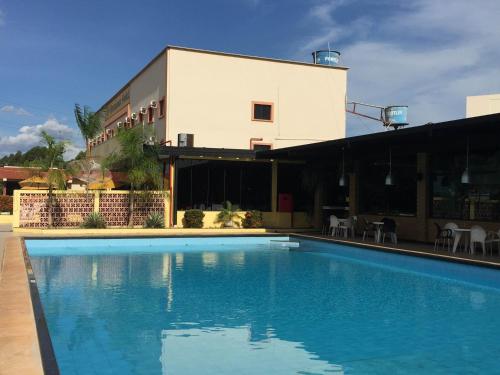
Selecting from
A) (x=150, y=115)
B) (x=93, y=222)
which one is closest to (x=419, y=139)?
(x=93, y=222)

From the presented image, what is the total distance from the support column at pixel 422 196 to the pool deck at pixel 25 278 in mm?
655

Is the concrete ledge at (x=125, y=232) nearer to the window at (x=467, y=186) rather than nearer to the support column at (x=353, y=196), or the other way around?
the support column at (x=353, y=196)

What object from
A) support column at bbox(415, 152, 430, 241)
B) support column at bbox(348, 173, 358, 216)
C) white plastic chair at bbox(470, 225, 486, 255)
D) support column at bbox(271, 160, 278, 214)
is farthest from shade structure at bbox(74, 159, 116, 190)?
white plastic chair at bbox(470, 225, 486, 255)

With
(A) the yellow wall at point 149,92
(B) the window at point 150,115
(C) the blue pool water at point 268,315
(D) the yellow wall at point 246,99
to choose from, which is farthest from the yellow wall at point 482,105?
(B) the window at point 150,115

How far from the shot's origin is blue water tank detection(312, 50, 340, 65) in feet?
94.4

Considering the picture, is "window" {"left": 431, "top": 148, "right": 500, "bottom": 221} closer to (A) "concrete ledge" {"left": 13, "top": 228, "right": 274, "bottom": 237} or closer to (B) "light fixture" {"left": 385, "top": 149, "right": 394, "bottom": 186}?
(B) "light fixture" {"left": 385, "top": 149, "right": 394, "bottom": 186}

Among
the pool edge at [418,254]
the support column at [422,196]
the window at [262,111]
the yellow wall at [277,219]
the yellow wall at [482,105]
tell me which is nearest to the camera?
the pool edge at [418,254]

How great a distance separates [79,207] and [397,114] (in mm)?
25253

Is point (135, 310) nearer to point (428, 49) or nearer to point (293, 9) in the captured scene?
point (293, 9)

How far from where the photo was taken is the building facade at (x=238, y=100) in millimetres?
22875

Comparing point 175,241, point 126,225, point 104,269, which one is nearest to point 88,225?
point 126,225

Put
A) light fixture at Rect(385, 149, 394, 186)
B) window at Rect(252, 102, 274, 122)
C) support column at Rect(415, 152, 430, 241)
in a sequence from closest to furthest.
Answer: light fixture at Rect(385, 149, 394, 186) → support column at Rect(415, 152, 430, 241) → window at Rect(252, 102, 274, 122)

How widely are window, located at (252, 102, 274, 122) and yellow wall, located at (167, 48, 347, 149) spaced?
20 cm

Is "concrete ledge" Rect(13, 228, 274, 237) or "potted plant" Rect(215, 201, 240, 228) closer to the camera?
"concrete ledge" Rect(13, 228, 274, 237)
